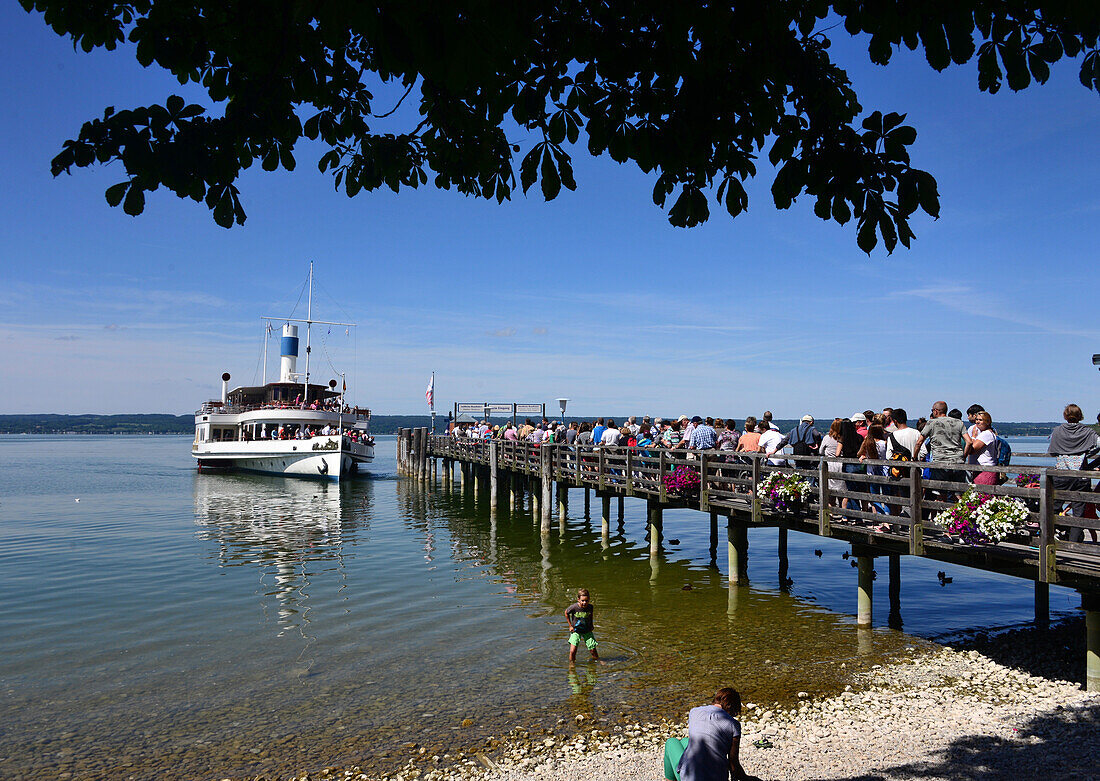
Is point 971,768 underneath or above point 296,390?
underneath

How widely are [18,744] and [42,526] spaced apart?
23984 mm

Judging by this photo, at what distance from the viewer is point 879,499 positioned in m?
10.5

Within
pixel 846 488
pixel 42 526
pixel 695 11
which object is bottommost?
pixel 42 526

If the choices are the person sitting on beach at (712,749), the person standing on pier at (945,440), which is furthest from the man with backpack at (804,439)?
the person sitting on beach at (712,749)

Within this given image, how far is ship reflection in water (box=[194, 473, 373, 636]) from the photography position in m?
16.5

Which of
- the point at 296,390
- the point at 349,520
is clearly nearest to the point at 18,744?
the point at 349,520

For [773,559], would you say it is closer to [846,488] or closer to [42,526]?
[846,488]

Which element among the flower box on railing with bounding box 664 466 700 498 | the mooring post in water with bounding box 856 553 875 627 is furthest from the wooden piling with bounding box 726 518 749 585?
the mooring post in water with bounding box 856 553 875 627

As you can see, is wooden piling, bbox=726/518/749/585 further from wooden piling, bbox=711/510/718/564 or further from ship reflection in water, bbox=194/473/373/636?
ship reflection in water, bbox=194/473/373/636

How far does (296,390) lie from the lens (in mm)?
49688

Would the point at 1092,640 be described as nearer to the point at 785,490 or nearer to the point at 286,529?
the point at 785,490

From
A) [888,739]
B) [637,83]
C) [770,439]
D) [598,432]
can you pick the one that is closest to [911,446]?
[770,439]

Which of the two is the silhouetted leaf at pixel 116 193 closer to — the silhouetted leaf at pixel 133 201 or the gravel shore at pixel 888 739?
the silhouetted leaf at pixel 133 201

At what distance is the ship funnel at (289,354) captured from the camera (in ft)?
174
